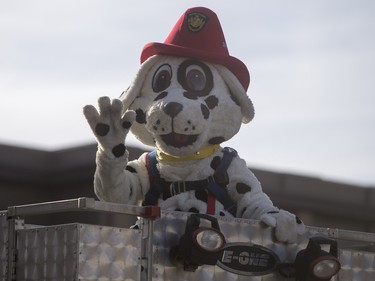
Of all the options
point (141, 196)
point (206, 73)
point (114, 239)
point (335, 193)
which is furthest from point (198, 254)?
point (335, 193)

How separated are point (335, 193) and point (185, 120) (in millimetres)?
25681

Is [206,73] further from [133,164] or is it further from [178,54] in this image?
[133,164]

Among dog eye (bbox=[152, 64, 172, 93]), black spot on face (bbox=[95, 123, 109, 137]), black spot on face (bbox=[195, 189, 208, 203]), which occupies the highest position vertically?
dog eye (bbox=[152, 64, 172, 93])

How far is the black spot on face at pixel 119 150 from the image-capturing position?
781 centimetres

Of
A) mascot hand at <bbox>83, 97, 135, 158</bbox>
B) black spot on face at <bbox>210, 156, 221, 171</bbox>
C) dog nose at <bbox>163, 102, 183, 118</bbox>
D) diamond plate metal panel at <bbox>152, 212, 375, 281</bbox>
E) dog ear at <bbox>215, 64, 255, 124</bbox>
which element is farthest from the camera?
dog ear at <bbox>215, 64, 255, 124</bbox>

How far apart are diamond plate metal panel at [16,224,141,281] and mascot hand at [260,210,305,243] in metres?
1.13

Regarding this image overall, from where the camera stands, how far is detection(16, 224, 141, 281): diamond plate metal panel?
22.2 ft

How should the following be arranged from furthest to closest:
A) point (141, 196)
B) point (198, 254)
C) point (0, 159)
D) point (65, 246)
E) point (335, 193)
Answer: point (335, 193)
point (0, 159)
point (141, 196)
point (198, 254)
point (65, 246)

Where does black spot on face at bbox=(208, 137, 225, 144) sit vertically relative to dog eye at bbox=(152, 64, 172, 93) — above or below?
below

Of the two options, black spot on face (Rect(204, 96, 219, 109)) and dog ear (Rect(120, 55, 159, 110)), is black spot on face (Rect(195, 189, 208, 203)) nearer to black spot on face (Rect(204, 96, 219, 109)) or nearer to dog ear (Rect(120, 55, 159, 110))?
black spot on face (Rect(204, 96, 219, 109))

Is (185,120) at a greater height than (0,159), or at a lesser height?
lesser

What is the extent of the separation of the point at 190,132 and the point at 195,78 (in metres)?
0.47

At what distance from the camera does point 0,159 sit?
30.1m

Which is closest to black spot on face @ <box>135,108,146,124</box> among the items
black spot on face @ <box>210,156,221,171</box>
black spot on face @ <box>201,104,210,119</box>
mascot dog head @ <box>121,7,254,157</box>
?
mascot dog head @ <box>121,7,254,157</box>
